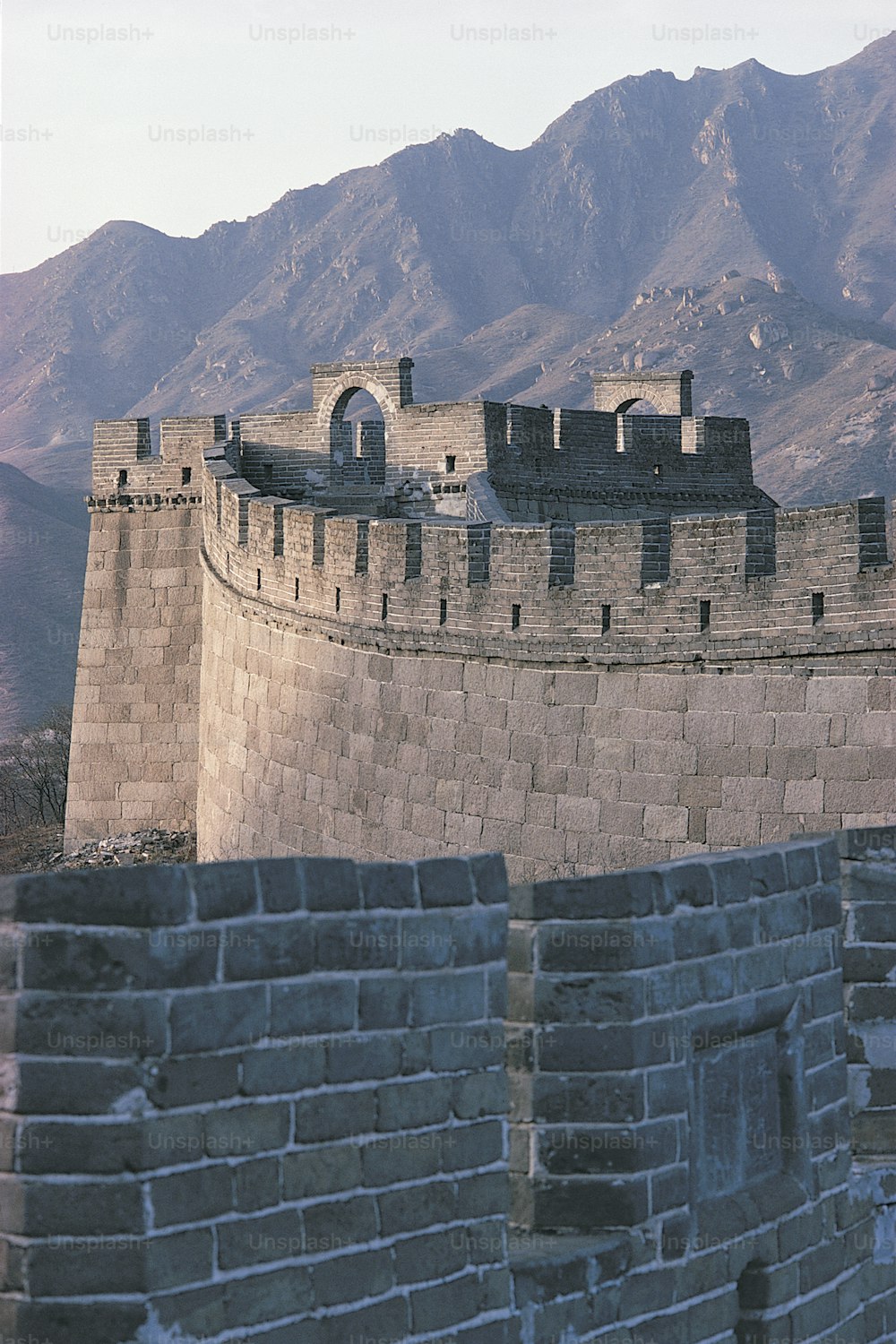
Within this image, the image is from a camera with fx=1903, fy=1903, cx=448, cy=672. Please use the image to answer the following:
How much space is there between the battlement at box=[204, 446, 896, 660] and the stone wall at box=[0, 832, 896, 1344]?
6.44 meters

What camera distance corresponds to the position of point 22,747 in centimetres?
5506

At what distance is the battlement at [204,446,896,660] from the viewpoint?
12656 millimetres

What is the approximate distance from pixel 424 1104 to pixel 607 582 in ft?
31.7

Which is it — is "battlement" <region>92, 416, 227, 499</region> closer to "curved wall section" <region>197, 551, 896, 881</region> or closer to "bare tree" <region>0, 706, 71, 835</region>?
"curved wall section" <region>197, 551, 896, 881</region>

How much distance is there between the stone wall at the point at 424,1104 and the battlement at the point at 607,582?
A: 21.1ft

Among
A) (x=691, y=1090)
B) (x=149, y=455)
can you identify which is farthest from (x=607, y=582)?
(x=149, y=455)

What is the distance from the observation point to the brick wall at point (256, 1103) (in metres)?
4.45

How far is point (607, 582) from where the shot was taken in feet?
47.4

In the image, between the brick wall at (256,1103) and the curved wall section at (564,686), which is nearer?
the brick wall at (256,1103)

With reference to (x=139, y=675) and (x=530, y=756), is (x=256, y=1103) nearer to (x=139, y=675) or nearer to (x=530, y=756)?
(x=530, y=756)

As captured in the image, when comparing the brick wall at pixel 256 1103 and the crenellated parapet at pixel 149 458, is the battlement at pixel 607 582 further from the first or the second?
the brick wall at pixel 256 1103

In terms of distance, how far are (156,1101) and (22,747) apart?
51.9 m

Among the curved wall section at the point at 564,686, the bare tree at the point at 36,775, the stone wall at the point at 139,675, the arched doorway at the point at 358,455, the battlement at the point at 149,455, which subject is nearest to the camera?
the curved wall section at the point at 564,686

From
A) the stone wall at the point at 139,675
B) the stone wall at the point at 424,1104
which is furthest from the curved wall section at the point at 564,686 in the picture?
the stone wall at the point at 424,1104
